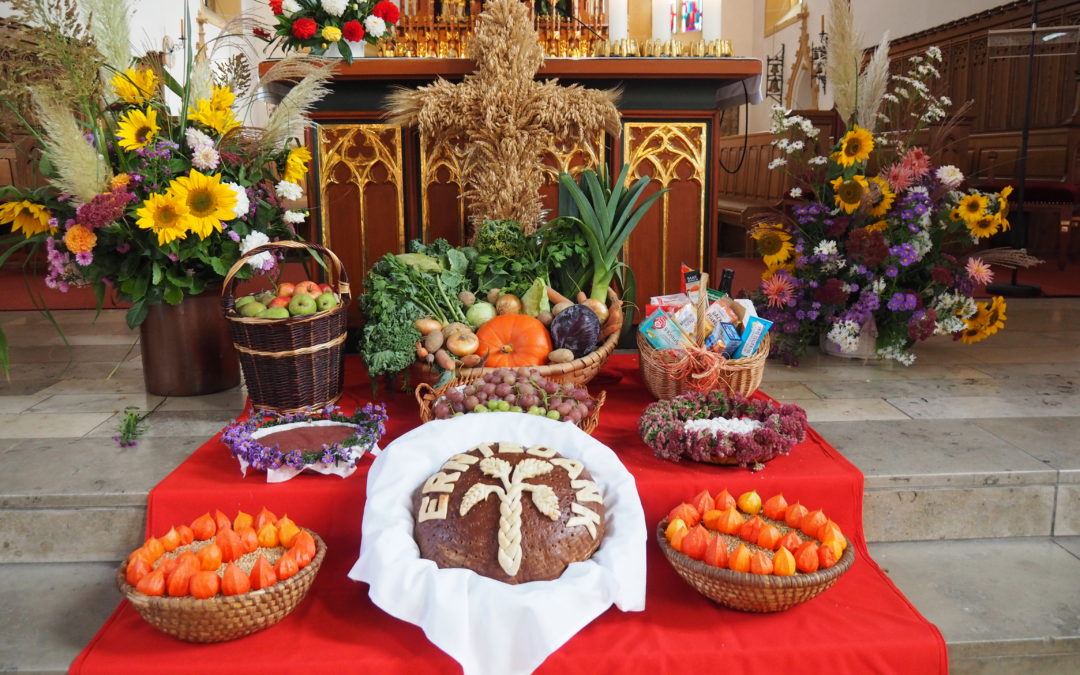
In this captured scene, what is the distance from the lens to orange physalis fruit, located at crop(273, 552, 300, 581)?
200cm

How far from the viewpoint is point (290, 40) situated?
13.6 ft

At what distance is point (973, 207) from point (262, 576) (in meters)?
3.51

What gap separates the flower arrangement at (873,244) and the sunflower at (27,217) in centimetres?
300

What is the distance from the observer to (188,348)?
3.37m

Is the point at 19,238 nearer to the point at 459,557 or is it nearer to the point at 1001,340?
the point at 459,557

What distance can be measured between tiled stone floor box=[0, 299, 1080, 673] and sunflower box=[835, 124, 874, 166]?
105cm

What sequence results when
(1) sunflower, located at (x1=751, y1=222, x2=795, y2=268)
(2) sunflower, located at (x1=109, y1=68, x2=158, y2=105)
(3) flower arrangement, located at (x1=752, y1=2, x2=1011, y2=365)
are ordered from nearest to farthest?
1. (2) sunflower, located at (x1=109, y1=68, x2=158, y2=105)
2. (3) flower arrangement, located at (x1=752, y1=2, x2=1011, y2=365)
3. (1) sunflower, located at (x1=751, y1=222, x2=795, y2=268)

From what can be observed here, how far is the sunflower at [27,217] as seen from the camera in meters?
2.96

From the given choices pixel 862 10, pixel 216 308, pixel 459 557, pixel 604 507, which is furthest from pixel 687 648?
pixel 862 10

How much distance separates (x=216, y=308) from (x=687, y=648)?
229 cm

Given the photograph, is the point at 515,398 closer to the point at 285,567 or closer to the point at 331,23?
the point at 285,567

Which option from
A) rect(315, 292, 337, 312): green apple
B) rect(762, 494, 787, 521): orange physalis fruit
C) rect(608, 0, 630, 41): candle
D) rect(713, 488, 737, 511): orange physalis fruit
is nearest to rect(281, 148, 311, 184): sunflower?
rect(315, 292, 337, 312): green apple

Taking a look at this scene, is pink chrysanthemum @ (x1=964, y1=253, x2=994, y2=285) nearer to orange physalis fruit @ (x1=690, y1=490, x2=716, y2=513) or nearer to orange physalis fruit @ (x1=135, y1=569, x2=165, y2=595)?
orange physalis fruit @ (x1=690, y1=490, x2=716, y2=513)

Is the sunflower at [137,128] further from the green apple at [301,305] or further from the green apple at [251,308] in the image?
the green apple at [301,305]
